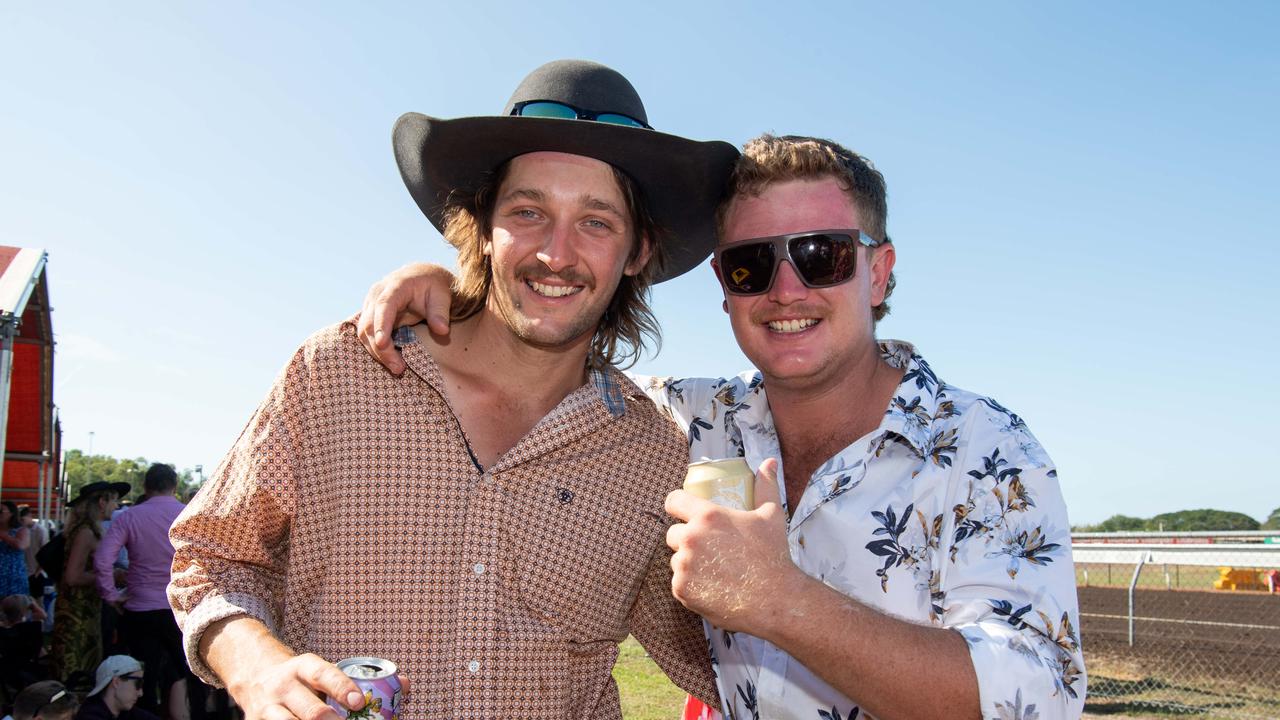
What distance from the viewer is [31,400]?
1319 centimetres

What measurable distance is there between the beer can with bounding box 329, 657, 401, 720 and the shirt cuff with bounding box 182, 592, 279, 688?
467mm

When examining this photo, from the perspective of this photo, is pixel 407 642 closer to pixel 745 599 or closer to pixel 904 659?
pixel 745 599

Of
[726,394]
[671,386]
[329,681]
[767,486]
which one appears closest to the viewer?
[329,681]

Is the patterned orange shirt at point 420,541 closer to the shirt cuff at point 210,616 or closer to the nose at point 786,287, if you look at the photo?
the shirt cuff at point 210,616

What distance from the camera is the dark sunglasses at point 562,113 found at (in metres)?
2.55

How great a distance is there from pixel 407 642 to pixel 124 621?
6.83 meters

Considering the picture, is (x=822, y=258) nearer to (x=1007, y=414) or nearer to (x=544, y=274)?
(x=1007, y=414)

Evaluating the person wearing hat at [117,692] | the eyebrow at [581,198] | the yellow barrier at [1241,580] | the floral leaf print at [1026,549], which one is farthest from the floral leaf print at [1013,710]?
the yellow barrier at [1241,580]

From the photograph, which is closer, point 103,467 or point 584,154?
point 584,154

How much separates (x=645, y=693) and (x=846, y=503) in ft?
23.4

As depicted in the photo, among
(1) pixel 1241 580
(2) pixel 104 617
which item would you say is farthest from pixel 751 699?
(1) pixel 1241 580

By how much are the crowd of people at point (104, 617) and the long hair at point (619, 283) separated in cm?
505

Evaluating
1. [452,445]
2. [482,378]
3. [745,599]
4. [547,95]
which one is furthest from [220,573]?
[547,95]

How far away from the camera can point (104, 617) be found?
364 inches
